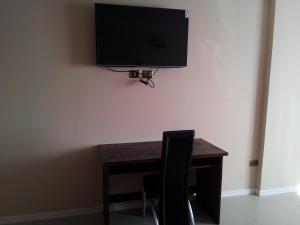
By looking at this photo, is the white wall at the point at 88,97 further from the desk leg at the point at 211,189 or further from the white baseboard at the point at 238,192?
the desk leg at the point at 211,189

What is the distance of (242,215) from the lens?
2.68 meters

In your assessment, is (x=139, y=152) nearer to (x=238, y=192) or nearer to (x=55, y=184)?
(x=55, y=184)

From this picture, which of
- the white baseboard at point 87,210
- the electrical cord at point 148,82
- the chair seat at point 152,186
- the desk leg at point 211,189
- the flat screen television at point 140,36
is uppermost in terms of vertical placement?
the flat screen television at point 140,36

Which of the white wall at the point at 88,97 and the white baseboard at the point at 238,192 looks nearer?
the white wall at the point at 88,97

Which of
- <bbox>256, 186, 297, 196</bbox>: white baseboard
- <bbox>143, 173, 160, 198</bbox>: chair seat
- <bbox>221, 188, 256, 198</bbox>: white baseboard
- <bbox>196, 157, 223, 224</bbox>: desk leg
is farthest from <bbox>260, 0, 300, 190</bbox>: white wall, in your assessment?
<bbox>143, 173, 160, 198</bbox>: chair seat

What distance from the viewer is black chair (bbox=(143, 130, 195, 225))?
2002mm

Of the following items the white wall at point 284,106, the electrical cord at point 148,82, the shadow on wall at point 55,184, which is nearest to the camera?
the shadow on wall at point 55,184

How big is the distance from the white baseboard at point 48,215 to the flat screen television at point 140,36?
1560 millimetres

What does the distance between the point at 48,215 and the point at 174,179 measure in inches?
55.9

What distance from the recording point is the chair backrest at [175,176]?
2.00 metres

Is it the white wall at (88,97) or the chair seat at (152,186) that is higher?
the white wall at (88,97)

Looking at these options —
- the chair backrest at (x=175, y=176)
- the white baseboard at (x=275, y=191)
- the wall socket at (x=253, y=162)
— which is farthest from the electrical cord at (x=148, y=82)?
the white baseboard at (x=275, y=191)

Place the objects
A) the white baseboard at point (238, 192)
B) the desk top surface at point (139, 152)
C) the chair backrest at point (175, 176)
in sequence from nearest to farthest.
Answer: the chair backrest at point (175, 176) → the desk top surface at point (139, 152) → the white baseboard at point (238, 192)

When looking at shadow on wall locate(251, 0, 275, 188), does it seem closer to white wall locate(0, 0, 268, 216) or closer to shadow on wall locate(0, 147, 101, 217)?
white wall locate(0, 0, 268, 216)
